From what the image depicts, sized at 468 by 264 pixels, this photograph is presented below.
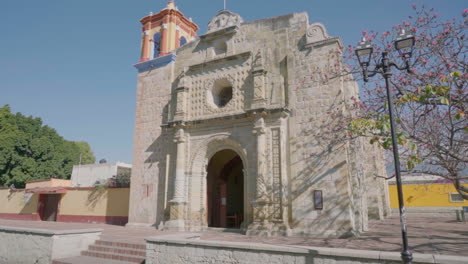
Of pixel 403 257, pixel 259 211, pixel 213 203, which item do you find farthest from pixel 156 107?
pixel 403 257

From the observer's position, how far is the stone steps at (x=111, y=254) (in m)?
8.23

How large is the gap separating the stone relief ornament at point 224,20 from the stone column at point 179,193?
4692 millimetres

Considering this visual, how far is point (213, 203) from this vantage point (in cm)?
1380

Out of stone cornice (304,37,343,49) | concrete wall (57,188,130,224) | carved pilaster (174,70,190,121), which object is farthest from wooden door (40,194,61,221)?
stone cornice (304,37,343,49)

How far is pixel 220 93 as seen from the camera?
13.9 m

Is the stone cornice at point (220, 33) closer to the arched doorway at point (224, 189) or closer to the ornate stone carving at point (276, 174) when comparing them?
the ornate stone carving at point (276, 174)

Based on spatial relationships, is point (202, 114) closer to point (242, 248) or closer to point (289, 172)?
point (289, 172)

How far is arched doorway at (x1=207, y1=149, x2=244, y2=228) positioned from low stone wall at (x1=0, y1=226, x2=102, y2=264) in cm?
515

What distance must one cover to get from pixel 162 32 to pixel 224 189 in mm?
9075

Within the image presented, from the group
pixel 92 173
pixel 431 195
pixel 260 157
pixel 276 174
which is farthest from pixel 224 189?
pixel 92 173

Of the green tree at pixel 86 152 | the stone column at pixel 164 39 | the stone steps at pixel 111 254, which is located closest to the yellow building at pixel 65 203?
the stone steps at pixel 111 254

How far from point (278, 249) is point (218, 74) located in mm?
8614

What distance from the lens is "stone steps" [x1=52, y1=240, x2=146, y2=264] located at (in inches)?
324

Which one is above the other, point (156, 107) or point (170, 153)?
point (156, 107)
